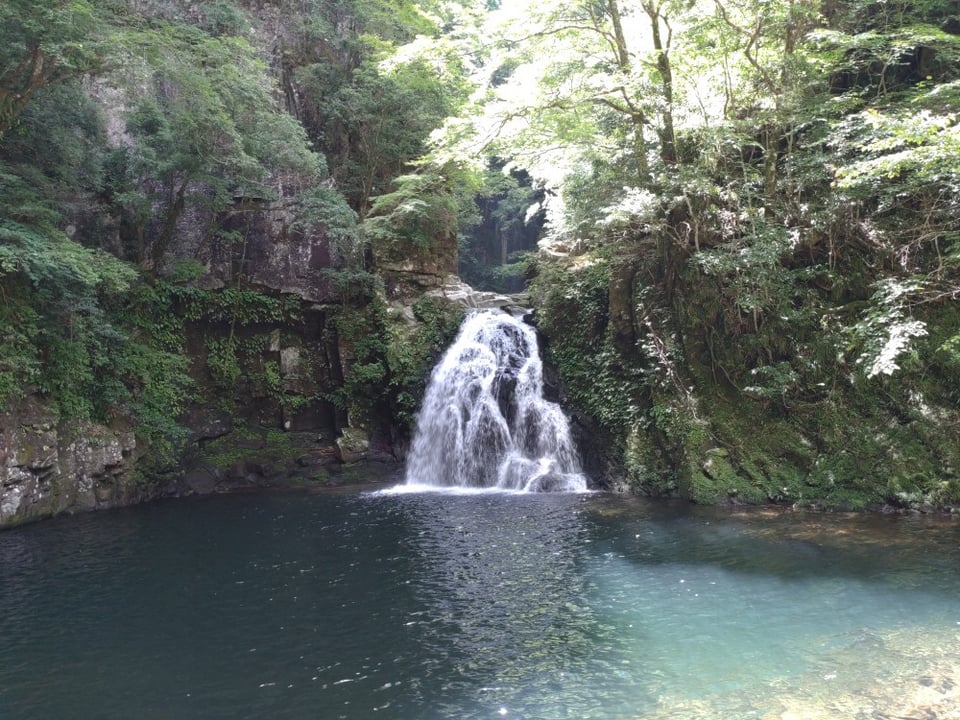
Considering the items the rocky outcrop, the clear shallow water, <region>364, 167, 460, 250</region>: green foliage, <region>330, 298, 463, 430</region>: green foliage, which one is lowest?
the clear shallow water

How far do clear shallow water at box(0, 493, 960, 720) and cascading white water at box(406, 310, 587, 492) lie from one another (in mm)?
3432

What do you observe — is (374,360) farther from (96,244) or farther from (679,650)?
(679,650)

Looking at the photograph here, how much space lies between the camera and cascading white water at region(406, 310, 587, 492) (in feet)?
44.8

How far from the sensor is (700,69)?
448 inches

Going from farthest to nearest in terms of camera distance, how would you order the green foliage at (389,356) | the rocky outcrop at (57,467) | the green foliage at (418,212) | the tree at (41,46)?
the green foliage at (418,212), the green foliage at (389,356), the rocky outcrop at (57,467), the tree at (41,46)

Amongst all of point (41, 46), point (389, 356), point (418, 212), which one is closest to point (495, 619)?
point (389, 356)

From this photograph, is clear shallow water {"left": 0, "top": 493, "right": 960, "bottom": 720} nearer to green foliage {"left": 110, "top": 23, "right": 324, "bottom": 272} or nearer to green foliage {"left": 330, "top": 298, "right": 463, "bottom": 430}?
green foliage {"left": 330, "top": 298, "right": 463, "bottom": 430}

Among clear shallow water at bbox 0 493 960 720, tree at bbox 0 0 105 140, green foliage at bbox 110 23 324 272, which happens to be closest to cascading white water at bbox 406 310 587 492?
clear shallow water at bbox 0 493 960 720

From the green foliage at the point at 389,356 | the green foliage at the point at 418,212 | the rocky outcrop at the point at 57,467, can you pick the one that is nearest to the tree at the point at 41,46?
the rocky outcrop at the point at 57,467

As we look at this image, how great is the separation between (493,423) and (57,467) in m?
8.60

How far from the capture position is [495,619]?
6316 mm

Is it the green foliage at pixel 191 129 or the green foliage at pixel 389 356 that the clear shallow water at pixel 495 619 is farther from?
the green foliage at pixel 191 129

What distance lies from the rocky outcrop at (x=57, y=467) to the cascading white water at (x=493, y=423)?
6.06 metres

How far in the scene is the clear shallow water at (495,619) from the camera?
474 centimetres
